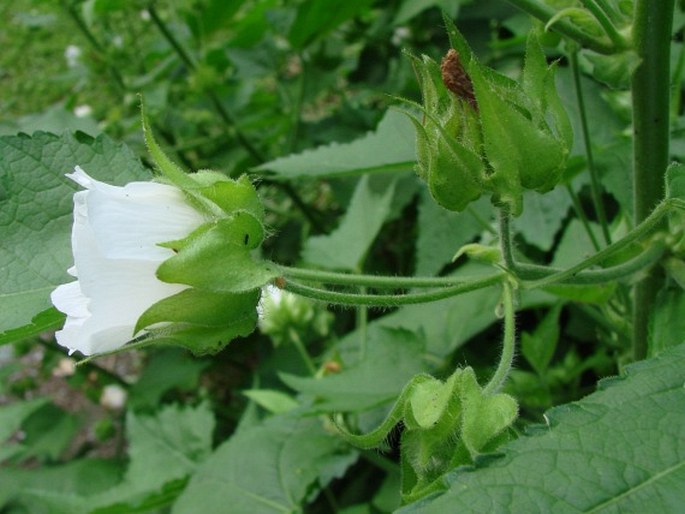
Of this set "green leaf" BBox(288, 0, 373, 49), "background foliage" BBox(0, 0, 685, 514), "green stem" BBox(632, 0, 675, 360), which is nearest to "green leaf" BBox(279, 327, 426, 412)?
"background foliage" BBox(0, 0, 685, 514)

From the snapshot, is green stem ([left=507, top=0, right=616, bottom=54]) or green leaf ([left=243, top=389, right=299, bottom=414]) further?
green leaf ([left=243, top=389, right=299, bottom=414])

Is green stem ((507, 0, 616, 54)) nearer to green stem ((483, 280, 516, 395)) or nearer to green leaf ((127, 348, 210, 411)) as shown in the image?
green stem ((483, 280, 516, 395))

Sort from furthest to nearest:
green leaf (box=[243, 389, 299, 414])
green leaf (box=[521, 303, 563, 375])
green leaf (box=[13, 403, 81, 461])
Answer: green leaf (box=[13, 403, 81, 461])
green leaf (box=[243, 389, 299, 414])
green leaf (box=[521, 303, 563, 375])

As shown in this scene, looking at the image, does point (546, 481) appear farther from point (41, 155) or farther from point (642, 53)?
point (41, 155)

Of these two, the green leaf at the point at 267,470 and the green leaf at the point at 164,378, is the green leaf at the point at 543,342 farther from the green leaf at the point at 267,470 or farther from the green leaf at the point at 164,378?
the green leaf at the point at 164,378

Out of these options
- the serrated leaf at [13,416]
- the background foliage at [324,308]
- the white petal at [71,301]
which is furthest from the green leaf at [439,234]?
the serrated leaf at [13,416]

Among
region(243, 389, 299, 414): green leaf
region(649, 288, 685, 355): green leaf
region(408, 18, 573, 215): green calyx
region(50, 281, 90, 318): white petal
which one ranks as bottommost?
region(243, 389, 299, 414): green leaf

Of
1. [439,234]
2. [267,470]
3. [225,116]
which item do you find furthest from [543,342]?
[225,116]
